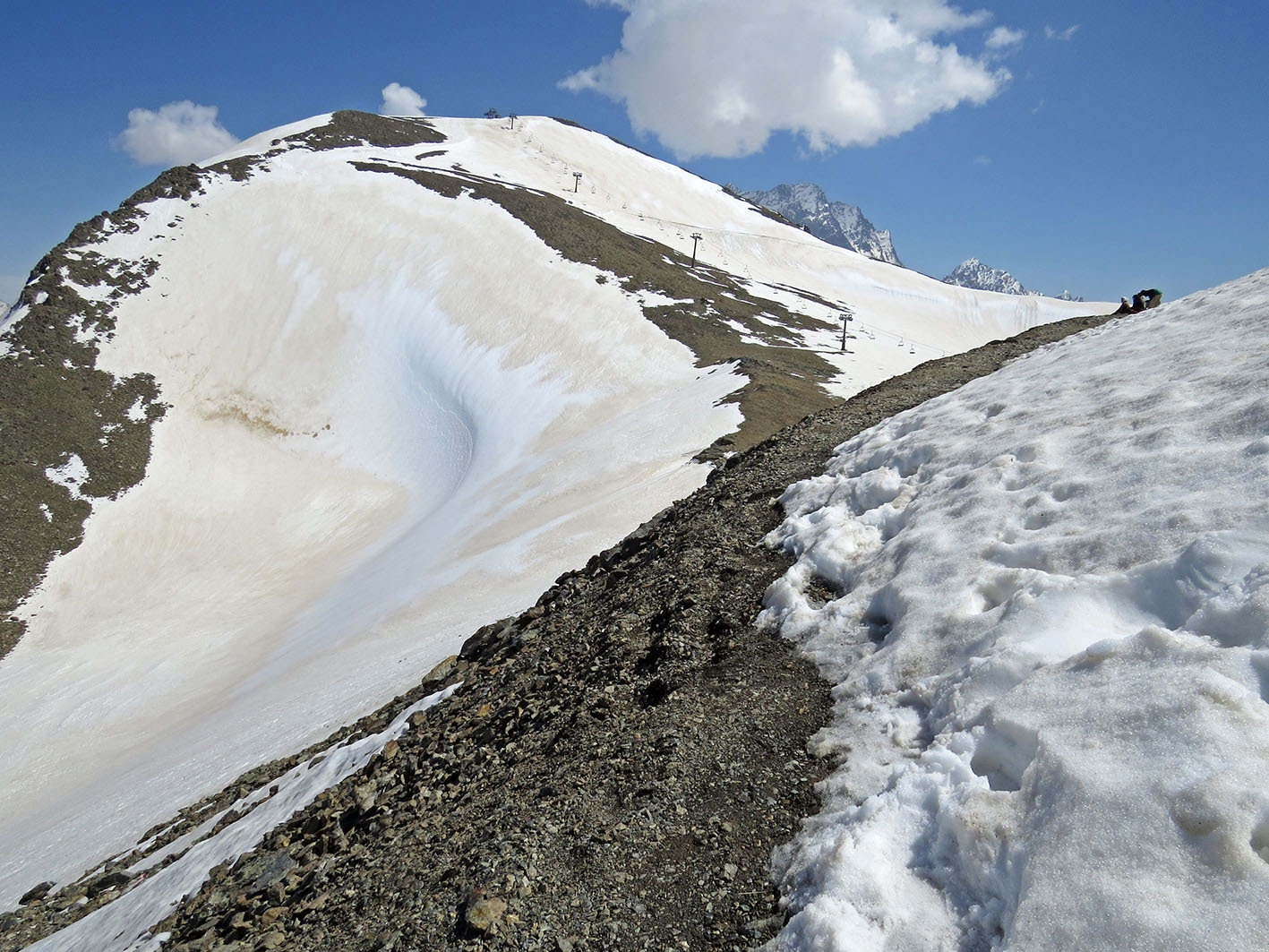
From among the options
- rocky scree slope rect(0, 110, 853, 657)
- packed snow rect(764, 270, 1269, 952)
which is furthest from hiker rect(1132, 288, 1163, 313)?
rocky scree slope rect(0, 110, 853, 657)

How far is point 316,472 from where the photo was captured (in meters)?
45.8

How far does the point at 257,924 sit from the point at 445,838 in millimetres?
2572

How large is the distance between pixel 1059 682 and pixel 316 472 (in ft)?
156

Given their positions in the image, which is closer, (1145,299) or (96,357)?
(1145,299)

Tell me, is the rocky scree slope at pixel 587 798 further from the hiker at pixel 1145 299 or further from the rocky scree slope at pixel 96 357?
the rocky scree slope at pixel 96 357

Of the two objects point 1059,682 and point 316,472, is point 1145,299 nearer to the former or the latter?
point 1059,682

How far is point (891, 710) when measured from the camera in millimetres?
6195

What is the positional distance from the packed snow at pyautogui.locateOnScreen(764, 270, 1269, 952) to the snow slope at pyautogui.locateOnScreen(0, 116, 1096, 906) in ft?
44.8

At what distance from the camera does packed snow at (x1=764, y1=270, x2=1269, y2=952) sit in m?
3.85

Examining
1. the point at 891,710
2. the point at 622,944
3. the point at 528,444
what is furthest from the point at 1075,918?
the point at 528,444

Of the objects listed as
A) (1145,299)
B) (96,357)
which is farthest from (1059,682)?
(96,357)

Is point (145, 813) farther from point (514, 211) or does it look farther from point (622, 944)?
point (514, 211)

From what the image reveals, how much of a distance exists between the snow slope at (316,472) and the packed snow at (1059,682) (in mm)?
13657

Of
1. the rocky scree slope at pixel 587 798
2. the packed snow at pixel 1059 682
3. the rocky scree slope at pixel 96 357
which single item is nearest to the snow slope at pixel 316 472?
the rocky scree slope at pixel 96 357
